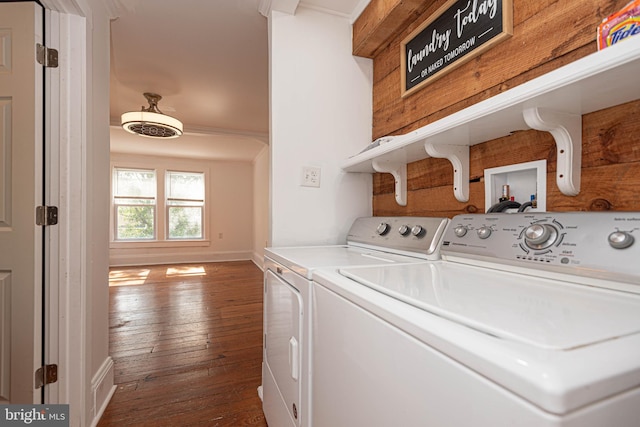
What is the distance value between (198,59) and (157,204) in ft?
14.7

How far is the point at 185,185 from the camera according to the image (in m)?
6.25

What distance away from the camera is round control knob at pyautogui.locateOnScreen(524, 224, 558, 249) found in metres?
0.70

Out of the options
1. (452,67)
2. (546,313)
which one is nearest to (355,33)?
(452,67)

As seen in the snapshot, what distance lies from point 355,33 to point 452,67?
760mm

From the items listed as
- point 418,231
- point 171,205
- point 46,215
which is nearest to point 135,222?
point 171,205

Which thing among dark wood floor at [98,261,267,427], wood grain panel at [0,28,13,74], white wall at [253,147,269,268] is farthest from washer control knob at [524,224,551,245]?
white wall at [253,147,269,268]

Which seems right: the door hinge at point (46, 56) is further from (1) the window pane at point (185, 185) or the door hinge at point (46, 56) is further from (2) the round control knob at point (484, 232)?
(1) the window pane at point (185, 185)

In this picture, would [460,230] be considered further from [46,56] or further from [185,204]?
[185,204]

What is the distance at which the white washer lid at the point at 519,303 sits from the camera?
0.37m

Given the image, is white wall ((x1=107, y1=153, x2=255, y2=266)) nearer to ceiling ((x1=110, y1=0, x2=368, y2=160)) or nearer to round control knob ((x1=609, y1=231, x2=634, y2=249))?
ceiling ((x1=110, y1=0, x2=368, y2=160))

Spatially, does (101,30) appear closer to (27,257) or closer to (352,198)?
(27,257)

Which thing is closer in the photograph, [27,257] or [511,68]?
[511,68]

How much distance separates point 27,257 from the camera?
1313mm

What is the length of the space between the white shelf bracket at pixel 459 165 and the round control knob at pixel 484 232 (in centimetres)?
28
